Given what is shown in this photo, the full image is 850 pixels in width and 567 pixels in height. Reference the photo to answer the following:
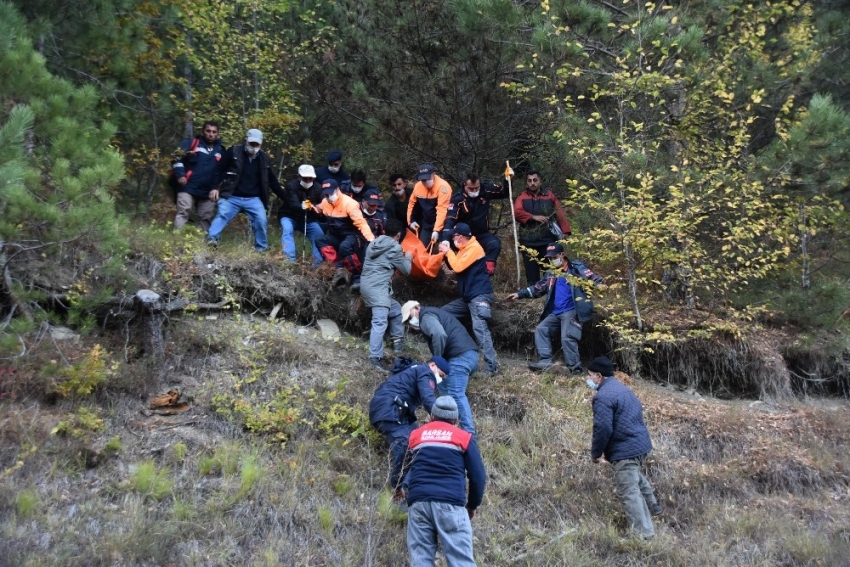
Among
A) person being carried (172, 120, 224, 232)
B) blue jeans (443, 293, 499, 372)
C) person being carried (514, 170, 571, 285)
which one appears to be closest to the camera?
blue jeans (443, 293, 499, 372)

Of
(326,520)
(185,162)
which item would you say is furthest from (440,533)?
(185,162)

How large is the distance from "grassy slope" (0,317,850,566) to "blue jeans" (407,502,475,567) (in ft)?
2.81

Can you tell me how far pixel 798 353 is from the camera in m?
A: 11.4

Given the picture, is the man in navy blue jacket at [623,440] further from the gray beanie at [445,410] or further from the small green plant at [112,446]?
the small green plant at [112,446]

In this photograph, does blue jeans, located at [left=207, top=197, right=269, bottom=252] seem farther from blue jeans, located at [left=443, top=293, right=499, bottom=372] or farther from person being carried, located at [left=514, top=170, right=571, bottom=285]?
person being carried, located at [left=514, top=170, right=571, bottom=285]

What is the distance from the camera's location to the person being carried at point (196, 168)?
11.9 m

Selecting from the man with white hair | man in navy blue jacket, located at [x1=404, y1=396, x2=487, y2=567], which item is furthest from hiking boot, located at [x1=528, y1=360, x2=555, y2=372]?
man in navy blue jacket, located at [x1=404, y1=396, x2=487, y2=567]

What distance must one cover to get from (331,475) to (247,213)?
16.9 feet

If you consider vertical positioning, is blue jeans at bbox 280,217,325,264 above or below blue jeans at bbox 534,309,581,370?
above

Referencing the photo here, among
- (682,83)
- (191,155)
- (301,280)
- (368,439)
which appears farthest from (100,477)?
(682,83)

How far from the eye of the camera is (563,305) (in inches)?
425

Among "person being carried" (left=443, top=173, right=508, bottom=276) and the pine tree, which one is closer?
the pine tree

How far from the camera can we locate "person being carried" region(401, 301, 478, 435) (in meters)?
9.19

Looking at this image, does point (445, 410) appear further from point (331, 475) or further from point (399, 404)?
point (331, 475)
